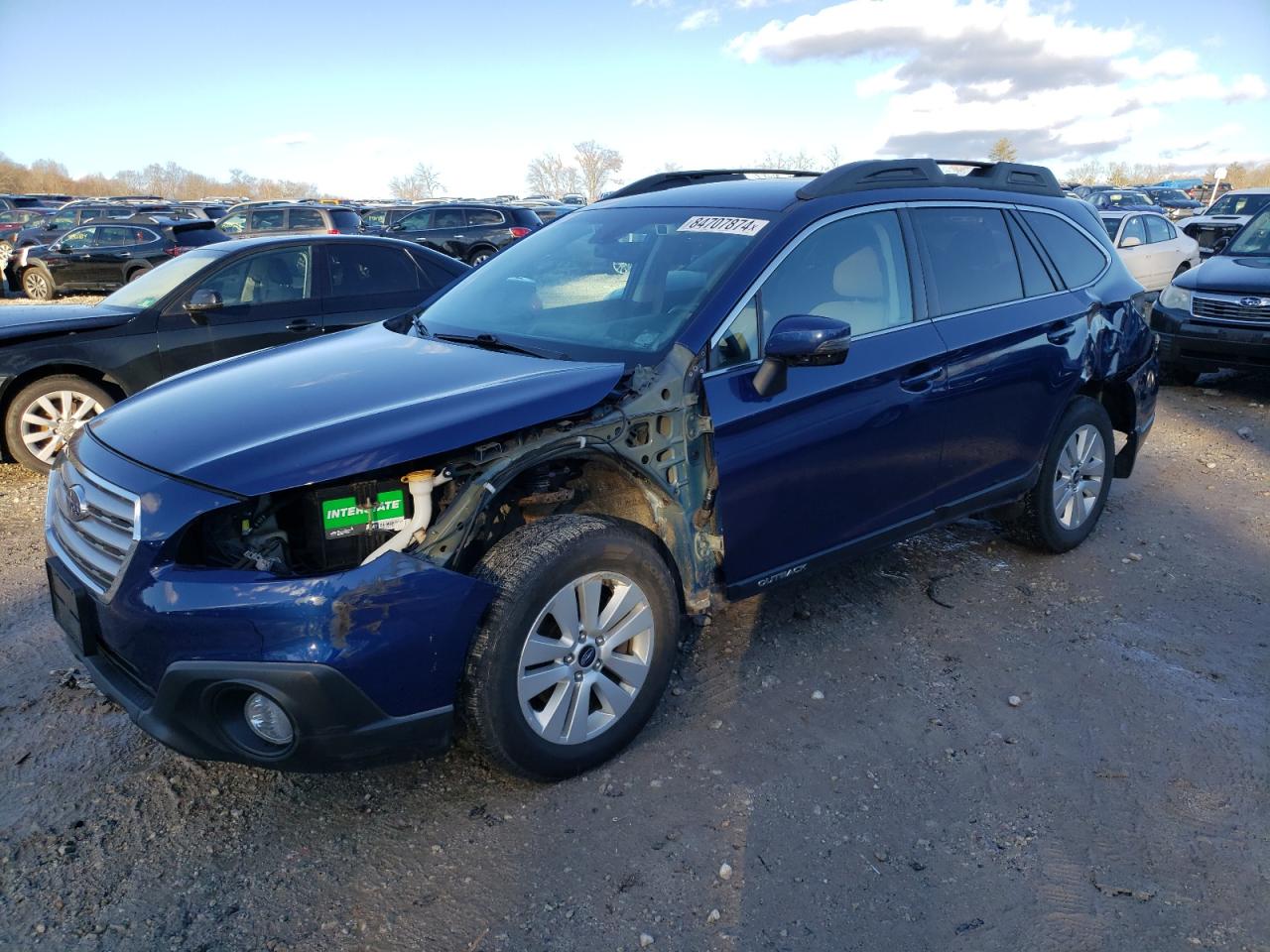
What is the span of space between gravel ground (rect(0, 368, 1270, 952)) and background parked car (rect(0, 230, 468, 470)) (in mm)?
2619

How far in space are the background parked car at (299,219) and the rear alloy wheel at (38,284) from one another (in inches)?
139

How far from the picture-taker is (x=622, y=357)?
3148 millimetres

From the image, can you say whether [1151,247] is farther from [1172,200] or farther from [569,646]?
[1172,200]

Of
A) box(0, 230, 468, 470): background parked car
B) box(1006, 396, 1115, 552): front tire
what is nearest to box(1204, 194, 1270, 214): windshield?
box(1006, 396, 1115, 552): front tire

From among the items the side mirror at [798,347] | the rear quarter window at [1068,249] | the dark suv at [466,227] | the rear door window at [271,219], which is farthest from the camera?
the dark suv at [466,227]

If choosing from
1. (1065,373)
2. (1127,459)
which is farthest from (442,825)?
(1127,459)

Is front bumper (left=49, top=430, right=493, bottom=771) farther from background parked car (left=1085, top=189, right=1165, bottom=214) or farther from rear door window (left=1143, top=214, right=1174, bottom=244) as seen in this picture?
background parked car (left=1085, top=189, right=1165, bottom=214)

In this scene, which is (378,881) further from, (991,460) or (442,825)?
(991,460)

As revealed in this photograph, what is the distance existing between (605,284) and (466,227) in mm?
17016

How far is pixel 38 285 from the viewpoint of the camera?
1695 cm

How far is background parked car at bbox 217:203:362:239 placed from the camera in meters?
18.5

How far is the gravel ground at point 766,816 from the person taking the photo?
94.6 inches

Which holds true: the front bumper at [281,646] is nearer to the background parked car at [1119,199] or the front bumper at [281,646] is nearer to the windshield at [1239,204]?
the windshield at [1239,204]

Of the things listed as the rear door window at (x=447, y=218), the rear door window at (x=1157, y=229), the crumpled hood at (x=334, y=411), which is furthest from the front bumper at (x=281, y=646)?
the rear door window at (x=447, y=218)
